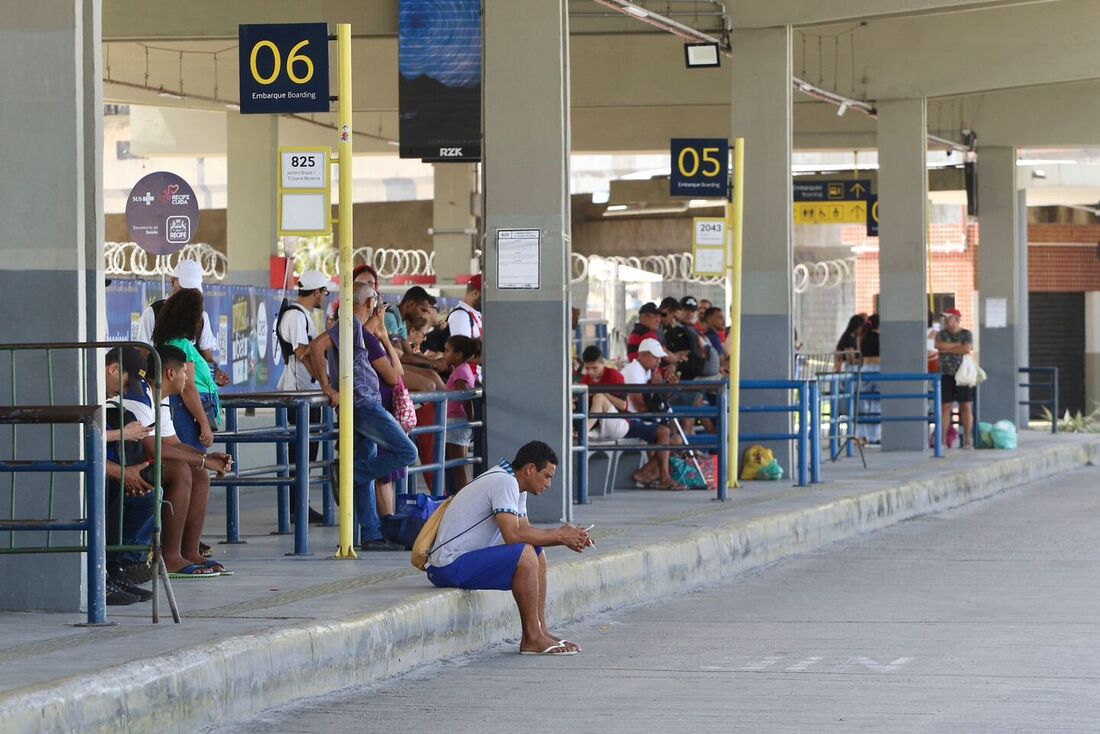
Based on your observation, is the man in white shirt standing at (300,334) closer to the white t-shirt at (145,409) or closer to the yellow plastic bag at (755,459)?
the white t-shirt at (145,409)

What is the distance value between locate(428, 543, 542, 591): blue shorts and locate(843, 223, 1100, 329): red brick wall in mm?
35992

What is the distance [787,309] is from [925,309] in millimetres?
6250

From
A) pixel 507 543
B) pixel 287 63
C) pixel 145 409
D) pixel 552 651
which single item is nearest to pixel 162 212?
pixel 287 63

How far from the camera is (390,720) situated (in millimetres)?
7828

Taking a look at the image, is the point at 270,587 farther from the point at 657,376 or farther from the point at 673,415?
the point at 657,376

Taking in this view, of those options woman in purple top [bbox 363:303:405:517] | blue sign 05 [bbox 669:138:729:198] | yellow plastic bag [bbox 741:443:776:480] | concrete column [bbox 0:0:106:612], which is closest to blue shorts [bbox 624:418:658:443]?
yellow plastic bag [bbox 741:443:776:480]

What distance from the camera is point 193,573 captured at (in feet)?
35.0

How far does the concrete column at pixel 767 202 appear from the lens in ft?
64.8

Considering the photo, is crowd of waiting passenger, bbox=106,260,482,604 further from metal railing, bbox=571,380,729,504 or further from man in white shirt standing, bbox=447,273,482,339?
metal railing, bbox=571,380,729,504

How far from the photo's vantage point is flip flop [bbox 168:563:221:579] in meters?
10.6

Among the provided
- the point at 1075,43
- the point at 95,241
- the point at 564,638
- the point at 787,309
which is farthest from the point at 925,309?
the point at 95,241

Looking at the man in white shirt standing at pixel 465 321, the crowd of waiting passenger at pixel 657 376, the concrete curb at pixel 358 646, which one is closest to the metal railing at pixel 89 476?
the concrete curb at pixel 358 646

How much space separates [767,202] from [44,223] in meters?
11.7

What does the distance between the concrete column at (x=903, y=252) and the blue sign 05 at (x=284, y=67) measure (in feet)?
46.3
